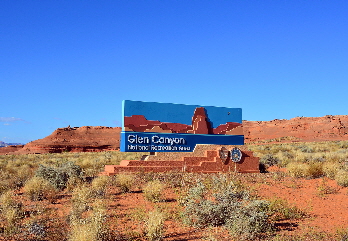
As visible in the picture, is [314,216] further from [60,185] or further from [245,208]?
[60,185]

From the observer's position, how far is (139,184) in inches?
550

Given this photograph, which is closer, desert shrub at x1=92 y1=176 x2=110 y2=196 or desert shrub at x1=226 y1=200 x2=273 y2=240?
desert shrub at x1=226 y1=200 x2=273 y2=240

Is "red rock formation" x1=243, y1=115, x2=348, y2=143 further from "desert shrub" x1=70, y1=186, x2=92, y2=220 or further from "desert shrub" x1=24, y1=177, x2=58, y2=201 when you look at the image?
"desert shrub" x1=70, y1=186, x2=92, y2=220

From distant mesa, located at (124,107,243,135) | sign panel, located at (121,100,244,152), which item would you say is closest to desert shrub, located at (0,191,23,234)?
sign panel, located at (121,100,244,152)

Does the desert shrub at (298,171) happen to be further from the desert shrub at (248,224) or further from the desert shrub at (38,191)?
the desert shrub at (38,191)

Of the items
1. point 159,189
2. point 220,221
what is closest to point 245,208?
point 220,221

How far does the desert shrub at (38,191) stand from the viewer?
11766 millimetres

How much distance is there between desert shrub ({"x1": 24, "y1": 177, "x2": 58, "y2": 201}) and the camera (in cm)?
1177

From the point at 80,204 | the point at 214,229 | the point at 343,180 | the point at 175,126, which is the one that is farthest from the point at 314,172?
the point at 80,204

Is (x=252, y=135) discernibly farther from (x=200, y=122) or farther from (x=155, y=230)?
(x=155, y=230)

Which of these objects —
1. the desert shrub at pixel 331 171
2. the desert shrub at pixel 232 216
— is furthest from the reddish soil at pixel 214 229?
the desert shrub at pixel 331 171

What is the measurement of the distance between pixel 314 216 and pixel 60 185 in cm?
1068

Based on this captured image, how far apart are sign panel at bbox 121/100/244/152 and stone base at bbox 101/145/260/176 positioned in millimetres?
428

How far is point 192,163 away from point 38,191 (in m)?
8.74
